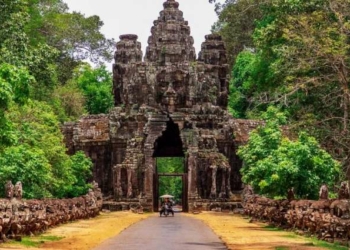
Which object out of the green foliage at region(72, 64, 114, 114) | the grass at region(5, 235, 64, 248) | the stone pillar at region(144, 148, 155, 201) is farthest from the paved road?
the green foliage at region(72, 64, 114, 114)

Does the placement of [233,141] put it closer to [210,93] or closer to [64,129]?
[210,93]

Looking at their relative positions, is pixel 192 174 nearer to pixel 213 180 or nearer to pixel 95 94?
pixel 213 180

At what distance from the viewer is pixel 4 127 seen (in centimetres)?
2208

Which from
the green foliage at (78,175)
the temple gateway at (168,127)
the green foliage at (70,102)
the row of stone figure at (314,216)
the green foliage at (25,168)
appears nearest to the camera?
the row of stone figure at (314,216)

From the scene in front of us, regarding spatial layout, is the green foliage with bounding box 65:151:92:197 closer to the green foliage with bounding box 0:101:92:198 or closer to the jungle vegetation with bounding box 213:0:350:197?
the green foliage with bounding box 0:101:92:198

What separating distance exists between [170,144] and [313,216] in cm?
3154

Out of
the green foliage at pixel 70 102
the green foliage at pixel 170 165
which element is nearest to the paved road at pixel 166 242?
the green foliage at pixel 70 102

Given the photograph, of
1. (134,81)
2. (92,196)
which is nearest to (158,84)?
(134,81)

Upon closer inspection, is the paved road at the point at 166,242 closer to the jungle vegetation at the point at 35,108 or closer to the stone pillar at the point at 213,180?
the jungle vegetation at the point at 35,108

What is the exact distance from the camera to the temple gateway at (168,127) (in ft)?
163

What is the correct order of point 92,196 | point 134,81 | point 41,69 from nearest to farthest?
point 41,69, point 92,196, point 134,81

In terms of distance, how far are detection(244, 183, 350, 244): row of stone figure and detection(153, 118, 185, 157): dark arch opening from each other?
2067 cm

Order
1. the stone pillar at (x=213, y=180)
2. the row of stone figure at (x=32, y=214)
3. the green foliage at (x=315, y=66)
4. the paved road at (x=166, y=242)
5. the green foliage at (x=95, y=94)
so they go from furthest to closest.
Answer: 1. the green foliage at (x=95, y=94)
2. the stone pillar at (x=213, y=180)
3. the row of stone figure at (x=32, y=214)
4. the green foliage at (x=315, y=66)
5. the paved road at (x=166, y=242)

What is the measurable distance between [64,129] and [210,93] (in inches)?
421
